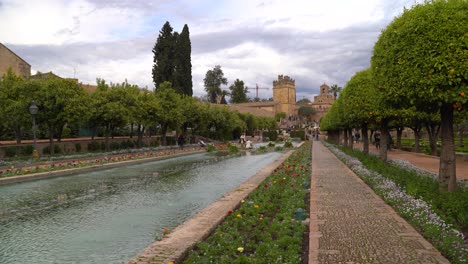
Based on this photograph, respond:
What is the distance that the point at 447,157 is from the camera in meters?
8.84

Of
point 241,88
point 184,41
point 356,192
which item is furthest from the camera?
point 241,88

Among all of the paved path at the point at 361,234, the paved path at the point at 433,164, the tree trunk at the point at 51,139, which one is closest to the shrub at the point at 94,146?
the tree trunk at the point at 51,139

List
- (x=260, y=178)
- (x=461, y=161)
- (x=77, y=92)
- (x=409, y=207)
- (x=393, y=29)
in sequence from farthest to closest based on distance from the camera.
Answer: (x=77, y=92) < (x=461, y=161) < (x=260, y=178) < (x=393, y=29) < (x=409, y=207)

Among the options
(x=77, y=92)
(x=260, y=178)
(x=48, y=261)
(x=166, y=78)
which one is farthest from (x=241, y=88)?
(x=48, y=261)

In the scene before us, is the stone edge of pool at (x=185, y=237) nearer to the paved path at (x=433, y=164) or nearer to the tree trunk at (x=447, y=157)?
the tree trunk at (x=447, y=157)

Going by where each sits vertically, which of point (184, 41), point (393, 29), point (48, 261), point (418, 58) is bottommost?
point (48, 261)

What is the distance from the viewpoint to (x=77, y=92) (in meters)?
25.1

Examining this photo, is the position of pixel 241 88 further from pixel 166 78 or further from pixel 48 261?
pixel 48 261

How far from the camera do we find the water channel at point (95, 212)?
6367 mm

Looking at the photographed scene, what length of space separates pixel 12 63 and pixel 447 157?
4213cm

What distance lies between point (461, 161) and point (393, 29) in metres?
12.5

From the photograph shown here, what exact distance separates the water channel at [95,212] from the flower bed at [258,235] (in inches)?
47.1

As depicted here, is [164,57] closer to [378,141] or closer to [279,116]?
[378,141]

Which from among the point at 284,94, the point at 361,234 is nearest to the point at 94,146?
the point at 361,234
